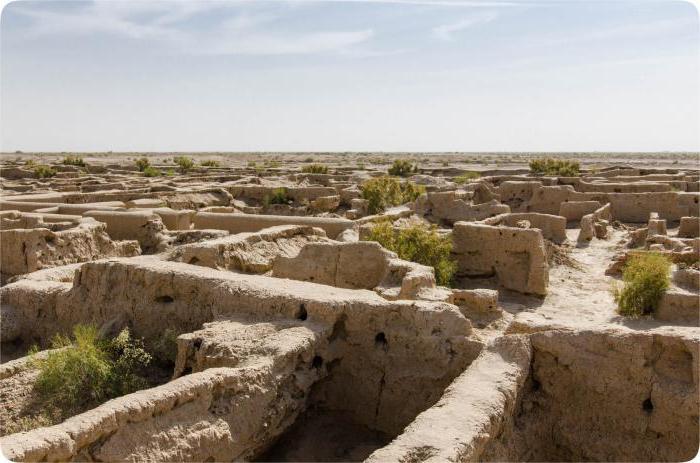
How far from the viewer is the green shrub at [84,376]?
678 centimetres

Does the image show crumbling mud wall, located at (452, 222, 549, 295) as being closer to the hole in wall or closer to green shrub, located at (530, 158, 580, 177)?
the hole in wall

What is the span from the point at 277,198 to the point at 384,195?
4835 mm

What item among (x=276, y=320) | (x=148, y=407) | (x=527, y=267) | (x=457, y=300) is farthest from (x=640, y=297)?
(x=148, y=407)

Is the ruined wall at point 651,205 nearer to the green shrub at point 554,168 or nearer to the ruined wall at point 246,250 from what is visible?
the green shrub at point 554,168

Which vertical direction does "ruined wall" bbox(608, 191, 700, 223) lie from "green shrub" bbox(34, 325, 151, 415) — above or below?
above

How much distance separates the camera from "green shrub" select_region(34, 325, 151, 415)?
678 centimetres

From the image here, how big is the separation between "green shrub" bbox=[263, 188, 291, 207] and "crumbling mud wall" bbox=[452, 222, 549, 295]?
1137cm

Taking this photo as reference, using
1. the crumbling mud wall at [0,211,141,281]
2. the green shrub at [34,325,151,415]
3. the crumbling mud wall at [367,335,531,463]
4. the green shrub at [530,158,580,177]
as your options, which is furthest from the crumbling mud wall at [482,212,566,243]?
the green shrub at [530,158,580,177]

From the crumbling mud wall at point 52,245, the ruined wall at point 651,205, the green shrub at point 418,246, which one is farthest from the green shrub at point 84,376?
the ruined wall at point 651,205

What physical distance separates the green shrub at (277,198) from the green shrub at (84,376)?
55.8 ft

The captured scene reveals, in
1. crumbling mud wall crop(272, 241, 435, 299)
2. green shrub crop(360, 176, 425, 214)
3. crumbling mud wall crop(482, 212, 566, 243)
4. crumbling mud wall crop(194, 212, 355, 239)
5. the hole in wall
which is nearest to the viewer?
the hole in wall

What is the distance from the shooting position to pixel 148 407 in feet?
16.6

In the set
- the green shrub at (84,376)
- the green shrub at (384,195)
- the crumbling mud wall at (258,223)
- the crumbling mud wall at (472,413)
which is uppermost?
the green shrub at (384,195)

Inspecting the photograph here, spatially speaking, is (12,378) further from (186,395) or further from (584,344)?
(584,344)
